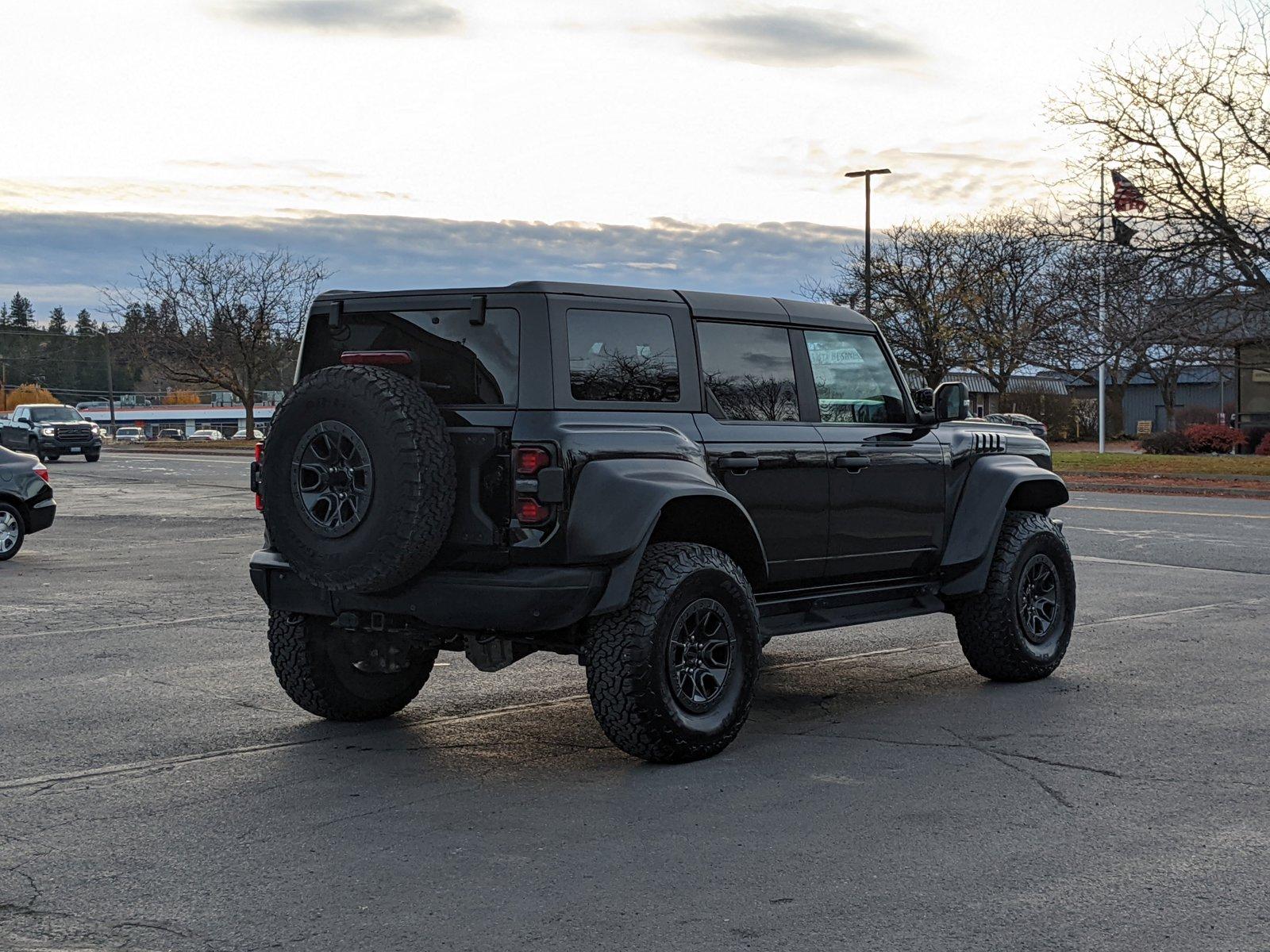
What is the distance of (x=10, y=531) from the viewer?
48.6 feet

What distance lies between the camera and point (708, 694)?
243 inches

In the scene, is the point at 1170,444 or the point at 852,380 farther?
the point at 1170,444

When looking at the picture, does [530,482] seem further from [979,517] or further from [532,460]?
[979,517]

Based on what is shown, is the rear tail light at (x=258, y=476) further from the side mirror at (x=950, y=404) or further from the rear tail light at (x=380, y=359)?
the side mirror at (x=950, y=404)

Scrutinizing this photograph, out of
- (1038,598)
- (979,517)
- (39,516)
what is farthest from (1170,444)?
(979,517)

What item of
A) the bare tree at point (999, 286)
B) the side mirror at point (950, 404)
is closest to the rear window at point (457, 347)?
the side mirror at point (950, 404)

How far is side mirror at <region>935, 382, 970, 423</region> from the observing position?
24.8 feet

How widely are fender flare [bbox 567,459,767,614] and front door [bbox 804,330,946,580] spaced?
1378 millimetres

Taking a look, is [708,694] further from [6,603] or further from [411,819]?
[6,603]

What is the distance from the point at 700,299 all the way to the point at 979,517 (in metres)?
2.15

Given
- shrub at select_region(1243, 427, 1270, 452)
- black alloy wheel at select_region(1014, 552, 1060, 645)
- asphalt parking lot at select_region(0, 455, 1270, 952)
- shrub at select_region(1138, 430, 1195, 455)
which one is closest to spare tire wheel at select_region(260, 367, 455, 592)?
asphalt parking lot at select_region(0, 455, 1270, 952)

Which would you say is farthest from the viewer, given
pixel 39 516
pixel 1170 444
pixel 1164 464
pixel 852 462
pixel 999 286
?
pixel 999 286

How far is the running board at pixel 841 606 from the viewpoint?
6.83 metres

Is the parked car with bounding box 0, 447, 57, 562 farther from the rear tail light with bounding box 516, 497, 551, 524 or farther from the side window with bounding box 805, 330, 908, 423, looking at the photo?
the rear tail light with bounding box 516, 497, 551, 524
